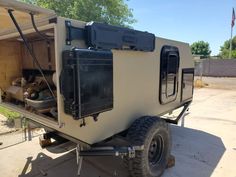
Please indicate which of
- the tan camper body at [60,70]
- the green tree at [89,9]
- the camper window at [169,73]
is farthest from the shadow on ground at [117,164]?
the green tree at [89,9]

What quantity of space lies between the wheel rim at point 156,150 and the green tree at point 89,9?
11373mm

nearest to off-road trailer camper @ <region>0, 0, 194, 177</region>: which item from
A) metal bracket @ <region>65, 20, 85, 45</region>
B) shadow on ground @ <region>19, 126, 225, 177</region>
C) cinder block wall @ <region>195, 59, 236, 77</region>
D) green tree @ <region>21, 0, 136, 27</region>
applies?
metal bracket @ <region>65, 20, 85, 45</region>

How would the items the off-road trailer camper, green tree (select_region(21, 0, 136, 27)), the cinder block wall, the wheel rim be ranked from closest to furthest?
the off-road trailer camper
the wheel rim
green tree (select_region(21, 0, 136, 27))
the cinder block wall

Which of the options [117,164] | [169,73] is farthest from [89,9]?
[117,164]

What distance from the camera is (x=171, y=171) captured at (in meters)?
3.29

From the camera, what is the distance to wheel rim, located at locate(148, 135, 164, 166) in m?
3.14

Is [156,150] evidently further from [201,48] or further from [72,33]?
[201,48]

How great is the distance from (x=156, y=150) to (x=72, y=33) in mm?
2133

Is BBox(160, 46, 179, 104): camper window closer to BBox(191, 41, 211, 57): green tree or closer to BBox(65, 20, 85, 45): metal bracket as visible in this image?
BBox(65, 20, 85, 45): metal bracket

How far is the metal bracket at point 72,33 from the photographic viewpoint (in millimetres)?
2053

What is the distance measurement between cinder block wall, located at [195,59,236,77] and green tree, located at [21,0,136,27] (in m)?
9.62

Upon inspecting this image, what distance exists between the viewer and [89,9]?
1395 centimetres

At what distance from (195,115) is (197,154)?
304 centimetres

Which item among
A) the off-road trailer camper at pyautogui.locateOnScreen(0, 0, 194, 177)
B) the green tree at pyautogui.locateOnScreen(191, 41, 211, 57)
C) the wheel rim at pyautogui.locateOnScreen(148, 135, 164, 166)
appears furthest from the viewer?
the green tree at pyautogui.locateOnScreen(191, 41, 211, 57)
